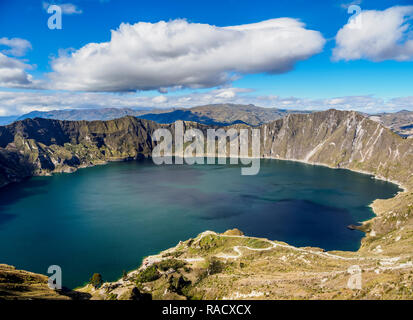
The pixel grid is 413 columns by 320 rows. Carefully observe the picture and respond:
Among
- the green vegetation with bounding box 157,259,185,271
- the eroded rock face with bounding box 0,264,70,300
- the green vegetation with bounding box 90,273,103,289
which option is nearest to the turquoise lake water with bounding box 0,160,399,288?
the green vegetation with bounding box 90,273,103,289

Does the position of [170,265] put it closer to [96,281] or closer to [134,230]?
[96,281]

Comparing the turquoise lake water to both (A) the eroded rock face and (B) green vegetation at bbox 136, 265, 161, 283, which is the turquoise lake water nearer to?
(B) green vegetation at bbox 136, 265, 161, 283

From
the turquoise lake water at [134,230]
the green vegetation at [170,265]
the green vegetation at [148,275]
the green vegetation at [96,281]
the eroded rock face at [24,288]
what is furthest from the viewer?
the turquoise lake water at [134,230]

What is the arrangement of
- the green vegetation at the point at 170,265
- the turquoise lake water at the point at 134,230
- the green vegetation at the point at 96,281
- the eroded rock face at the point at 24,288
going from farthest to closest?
the turquoise lake water at the point at 134,230
the green vegetation at the point at 96,281
the green vegetation at the point at 170,265
the eroded rock face at the point at 24,288

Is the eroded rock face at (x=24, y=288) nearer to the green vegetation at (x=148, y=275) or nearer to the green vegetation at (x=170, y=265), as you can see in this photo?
the green vegetation at (x=148, y=275)

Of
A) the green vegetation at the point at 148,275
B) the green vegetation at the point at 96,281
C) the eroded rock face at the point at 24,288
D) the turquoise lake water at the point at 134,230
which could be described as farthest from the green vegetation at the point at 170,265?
the eroded rock face at the point at 24,288

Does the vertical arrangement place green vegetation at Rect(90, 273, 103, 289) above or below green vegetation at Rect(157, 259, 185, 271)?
below

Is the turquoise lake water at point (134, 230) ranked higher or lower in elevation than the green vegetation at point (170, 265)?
lower

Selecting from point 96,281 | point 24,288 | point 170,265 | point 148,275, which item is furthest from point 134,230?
point 24,288

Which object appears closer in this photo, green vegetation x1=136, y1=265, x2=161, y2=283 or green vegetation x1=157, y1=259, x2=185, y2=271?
green vegetation x1=136, y1=265, x2=161, y2=283

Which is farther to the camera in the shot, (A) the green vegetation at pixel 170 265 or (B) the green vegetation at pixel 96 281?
(B) the green vegetation at pixel 96 281
